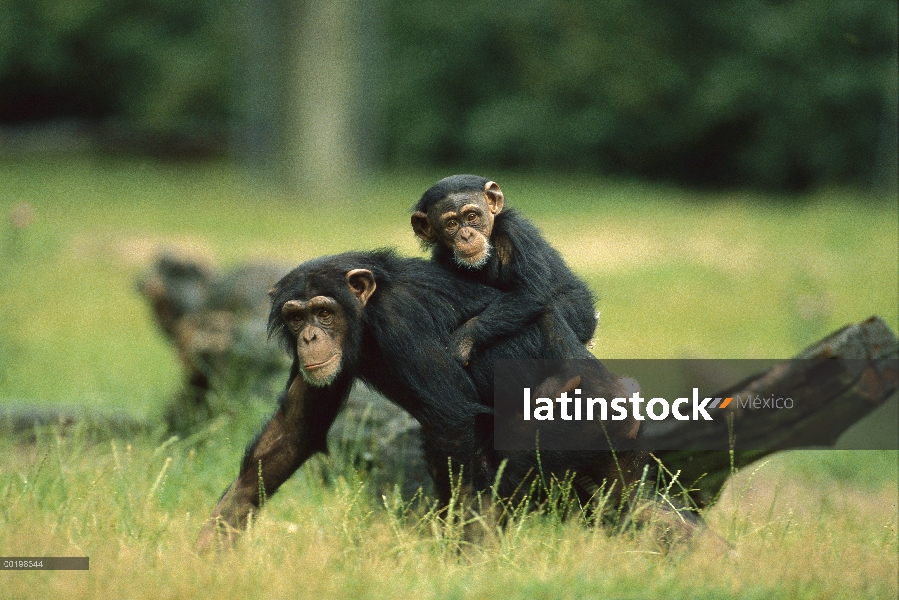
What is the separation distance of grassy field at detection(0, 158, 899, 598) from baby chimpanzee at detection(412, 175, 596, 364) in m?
0.82

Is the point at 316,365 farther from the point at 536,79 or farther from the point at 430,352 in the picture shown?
the point at 536,79

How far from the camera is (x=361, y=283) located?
4.50m

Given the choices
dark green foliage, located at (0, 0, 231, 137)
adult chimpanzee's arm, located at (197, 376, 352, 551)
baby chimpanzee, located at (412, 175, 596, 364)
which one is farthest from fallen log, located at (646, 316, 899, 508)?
dark green foliage, located at (0, 0, 231, 137)

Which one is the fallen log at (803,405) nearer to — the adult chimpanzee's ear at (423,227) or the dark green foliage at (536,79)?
the adult chimpanzee's ear at (423,227)

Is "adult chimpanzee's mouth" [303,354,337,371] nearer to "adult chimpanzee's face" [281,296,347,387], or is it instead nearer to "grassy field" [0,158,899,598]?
"adult chimpanzee's face" [281,296,347,387]

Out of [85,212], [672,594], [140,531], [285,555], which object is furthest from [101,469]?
[85,212]

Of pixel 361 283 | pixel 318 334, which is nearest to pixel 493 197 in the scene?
pixel 361 283

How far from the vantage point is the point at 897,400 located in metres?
10.4

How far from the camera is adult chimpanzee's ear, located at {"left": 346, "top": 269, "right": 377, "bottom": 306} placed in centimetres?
446

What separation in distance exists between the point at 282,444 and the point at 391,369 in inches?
26.0

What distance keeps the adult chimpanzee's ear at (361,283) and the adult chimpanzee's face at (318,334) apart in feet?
0.34

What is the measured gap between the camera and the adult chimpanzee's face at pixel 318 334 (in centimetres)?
436

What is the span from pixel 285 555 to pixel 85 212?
15.7 m

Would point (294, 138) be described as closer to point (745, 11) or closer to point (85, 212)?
point (85, 212)
